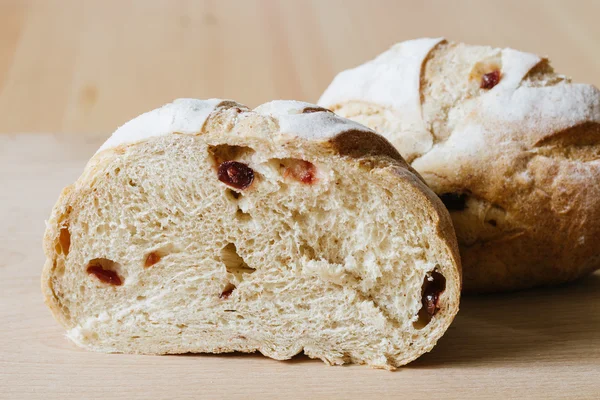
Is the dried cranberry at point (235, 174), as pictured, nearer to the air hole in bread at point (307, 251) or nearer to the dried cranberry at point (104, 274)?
the air hole in bread at point (307, 251)

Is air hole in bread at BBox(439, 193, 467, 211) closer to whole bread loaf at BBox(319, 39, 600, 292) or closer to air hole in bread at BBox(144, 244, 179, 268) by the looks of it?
whole bread loaf at BBox(319, 39, 600, 292)

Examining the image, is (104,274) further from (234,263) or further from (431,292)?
(431,292)

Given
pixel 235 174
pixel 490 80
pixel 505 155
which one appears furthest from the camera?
pixel 490 80

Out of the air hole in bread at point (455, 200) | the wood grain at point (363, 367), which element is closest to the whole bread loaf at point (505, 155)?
the air hole in bread at point (455, 200)

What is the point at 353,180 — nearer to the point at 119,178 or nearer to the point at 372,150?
the point at 372,150

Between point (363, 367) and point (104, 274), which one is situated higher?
point (104, 274)

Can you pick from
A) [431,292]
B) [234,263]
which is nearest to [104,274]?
[234,263]

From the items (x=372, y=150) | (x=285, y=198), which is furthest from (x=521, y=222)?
(x=285, y=198)

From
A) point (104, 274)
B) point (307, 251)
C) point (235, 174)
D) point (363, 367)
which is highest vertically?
point (235, 174)
